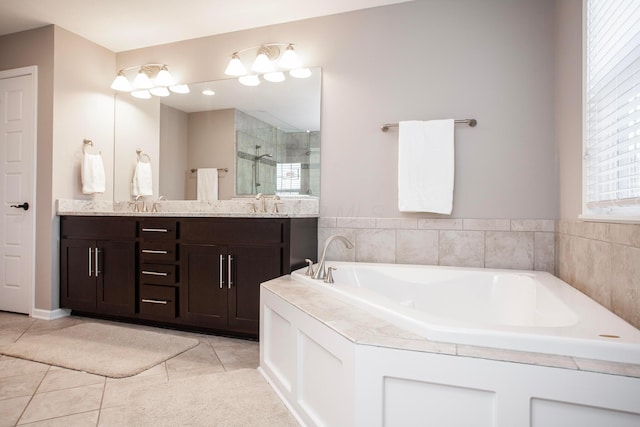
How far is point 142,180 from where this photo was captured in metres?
3.65

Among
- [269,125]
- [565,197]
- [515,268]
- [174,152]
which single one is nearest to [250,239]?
[269,125]

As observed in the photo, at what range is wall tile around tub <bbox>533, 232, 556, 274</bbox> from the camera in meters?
2.51

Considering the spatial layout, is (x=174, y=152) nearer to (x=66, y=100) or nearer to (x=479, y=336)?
(x=66, y=100)

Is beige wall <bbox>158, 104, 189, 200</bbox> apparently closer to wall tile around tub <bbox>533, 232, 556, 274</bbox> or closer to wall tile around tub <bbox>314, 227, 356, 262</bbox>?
wall tile around tub <bbox>314, 227, 356, 262</bbox>

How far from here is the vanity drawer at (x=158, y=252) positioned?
9.35 ft

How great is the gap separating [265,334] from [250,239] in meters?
0.73

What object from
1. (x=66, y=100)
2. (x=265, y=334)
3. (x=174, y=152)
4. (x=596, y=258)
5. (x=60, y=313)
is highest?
(x=66, y=100)

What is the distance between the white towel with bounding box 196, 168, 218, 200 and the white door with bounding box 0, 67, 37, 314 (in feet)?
4.35

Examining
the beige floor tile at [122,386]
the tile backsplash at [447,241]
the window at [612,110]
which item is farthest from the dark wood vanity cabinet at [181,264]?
the window at [612,110]

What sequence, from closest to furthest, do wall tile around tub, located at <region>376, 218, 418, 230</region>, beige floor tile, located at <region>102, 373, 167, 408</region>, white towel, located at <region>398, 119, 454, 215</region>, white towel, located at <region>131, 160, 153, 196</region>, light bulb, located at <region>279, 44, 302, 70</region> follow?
beige floor tile, located at <region>102, 373, 167, 408</region> < white towel, located at <region>398, 119, 454, 215</region> < wall tile around tub, located at <region>376, 218, 418, 230</region> < light bulb, located at <region>279, 44, 302, 70</region> < white towel, located at <region>131, 160, 153, 196</region>

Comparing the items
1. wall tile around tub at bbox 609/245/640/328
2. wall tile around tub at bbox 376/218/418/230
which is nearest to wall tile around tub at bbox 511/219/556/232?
wall tile around tub at bbox 376/218/418/230

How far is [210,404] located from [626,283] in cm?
170

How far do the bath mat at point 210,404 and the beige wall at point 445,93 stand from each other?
1.45 m

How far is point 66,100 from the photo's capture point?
3.31 metres
